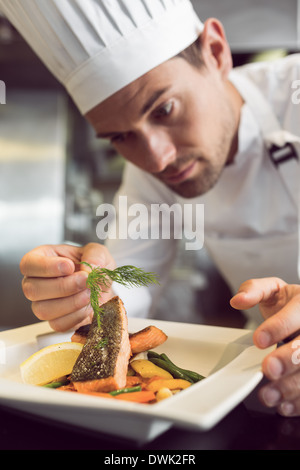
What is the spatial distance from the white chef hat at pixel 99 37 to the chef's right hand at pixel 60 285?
0.51m

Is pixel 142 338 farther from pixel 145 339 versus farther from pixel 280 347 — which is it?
pixel 280 347

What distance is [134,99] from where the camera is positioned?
3.85ft

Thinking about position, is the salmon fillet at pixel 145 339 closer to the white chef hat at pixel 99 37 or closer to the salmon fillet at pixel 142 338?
the salmon fillet at pixel 142 338

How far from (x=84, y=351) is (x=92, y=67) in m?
0.82

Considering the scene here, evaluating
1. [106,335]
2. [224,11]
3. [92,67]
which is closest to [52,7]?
[92,67]

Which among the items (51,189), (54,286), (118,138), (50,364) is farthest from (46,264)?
(51,189)

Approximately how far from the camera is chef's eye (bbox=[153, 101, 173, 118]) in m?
1.19

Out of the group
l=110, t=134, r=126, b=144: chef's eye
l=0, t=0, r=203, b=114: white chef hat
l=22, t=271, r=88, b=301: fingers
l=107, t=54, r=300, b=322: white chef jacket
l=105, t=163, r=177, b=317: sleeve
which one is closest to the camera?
l=22, t=271, r=88, b=301: fingers

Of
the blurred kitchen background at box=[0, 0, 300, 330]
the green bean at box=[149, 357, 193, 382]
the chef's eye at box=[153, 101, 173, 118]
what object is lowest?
the blurred kitchen background at box=[0, 0, 300, 330]

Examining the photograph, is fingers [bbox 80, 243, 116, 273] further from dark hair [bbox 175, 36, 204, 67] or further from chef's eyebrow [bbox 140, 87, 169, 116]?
dark hair [bbox 175, 36, 204, 67]

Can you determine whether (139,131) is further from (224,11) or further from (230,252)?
(224,11)

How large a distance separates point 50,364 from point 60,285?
178 mm

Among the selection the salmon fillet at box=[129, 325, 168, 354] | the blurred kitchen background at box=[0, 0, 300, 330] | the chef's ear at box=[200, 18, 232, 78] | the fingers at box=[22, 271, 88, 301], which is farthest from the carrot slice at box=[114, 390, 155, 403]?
the blurred kitchen background at box=[0, 0, 300, 330]

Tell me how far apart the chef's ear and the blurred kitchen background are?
6.53 ft
